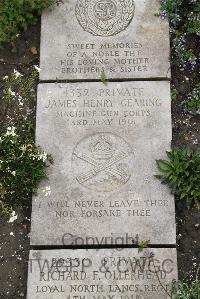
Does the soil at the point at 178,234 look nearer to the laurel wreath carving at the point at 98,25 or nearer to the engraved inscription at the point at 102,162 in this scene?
the engraved inscription at the point at 102,162

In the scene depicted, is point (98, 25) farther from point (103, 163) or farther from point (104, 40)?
point (103, 163)

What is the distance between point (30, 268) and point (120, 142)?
4.16 ft

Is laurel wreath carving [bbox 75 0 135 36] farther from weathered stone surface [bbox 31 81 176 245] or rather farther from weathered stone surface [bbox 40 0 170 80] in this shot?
weathered stone surface [bbox 31 81 176 245]

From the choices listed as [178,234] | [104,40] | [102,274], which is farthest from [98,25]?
[102,274]

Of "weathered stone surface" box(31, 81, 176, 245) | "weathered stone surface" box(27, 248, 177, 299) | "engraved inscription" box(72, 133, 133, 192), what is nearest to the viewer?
"weathered stone surface" box(27, 248, 177, 299)

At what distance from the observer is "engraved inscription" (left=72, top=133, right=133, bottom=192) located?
4.71 meters

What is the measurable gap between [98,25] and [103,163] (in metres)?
1.37

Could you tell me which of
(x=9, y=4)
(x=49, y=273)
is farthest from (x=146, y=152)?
(x=9, y=4)

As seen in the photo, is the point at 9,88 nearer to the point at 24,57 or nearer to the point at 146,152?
the point at 24,57

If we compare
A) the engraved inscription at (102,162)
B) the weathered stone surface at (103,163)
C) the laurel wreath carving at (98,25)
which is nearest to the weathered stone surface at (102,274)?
the weathered stone surface at (103,163)

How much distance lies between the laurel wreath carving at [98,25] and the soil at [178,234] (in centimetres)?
62

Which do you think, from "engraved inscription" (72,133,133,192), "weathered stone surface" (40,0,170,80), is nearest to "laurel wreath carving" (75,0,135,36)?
"weathered stone surface" (40,0,170,80)

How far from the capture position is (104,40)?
5.24 meters

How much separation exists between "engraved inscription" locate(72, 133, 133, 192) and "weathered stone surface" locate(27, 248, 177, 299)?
0.56m
